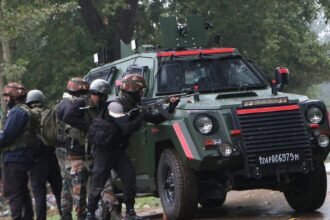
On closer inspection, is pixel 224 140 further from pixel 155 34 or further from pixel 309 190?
pixel 155 34

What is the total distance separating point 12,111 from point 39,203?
132cm

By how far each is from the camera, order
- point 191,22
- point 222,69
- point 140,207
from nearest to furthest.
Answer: point 222,69 < point 191,22 < point 140,207

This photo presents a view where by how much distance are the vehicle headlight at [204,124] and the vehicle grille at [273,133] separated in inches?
12.1

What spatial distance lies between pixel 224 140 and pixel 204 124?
0.88ft

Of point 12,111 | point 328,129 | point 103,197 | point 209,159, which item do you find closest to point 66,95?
point 12,111

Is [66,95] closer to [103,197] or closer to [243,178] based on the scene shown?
[103,197]

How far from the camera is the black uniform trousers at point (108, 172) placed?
7688 millimetres

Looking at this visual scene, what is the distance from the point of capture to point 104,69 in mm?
10227

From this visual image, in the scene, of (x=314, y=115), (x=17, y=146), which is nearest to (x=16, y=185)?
(x=17, y=146)

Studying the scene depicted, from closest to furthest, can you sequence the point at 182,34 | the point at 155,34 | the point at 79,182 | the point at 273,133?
the point at 273,133 < the point at 79,182 < the point at 182,34 < the point at 155,34

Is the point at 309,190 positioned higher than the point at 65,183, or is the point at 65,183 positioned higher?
the point at 65,183

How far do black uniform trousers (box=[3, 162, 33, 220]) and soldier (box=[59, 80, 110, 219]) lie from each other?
1.79 feet

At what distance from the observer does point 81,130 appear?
7957 millimetres

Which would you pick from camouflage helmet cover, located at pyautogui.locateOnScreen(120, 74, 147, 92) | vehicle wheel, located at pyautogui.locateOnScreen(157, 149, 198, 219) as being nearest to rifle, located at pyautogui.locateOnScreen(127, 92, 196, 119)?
camouflage helmet cover, located at pyautogui.locateOnScreen(120, 74, 147, 92)
